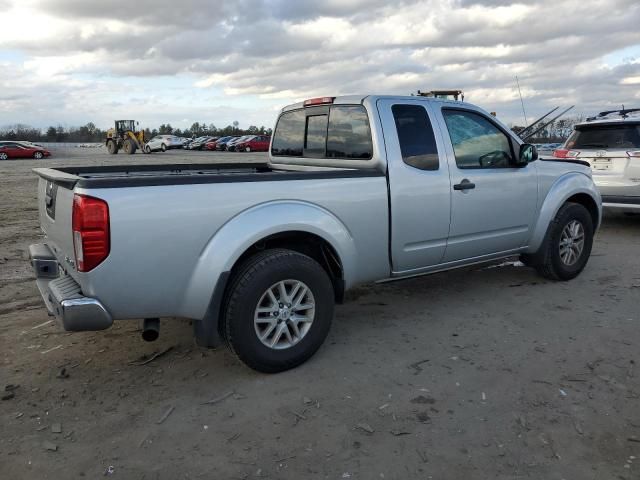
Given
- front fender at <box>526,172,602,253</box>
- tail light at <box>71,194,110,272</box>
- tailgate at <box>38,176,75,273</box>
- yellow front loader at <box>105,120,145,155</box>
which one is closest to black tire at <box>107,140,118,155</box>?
yellow front loader at <box>105,120,145,155</box>

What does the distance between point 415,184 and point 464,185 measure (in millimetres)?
559

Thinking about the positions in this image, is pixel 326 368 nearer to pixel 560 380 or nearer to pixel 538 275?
pixel 560 380

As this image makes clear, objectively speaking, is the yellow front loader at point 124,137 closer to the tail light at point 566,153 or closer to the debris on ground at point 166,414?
the tail light at point 566,153

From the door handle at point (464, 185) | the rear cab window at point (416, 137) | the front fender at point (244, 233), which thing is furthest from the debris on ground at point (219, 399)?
the door handle at point (464, 185)

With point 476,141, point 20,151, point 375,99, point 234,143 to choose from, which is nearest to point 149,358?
point 375,99

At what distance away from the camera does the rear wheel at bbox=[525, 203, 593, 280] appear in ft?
18.1

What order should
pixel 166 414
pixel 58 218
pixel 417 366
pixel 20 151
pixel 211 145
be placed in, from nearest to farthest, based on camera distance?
1. pixel 166 414
2. pixel 58 218
3. pixel 417 366
4. pixel 20 151
5. pixel 211 145

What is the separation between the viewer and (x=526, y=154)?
5.04m

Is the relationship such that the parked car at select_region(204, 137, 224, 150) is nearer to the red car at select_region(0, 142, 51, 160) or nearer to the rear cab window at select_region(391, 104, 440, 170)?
the red car at select_region(0, 142, 51, 160)

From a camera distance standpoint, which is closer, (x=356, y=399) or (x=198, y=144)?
(x=356, y=399)

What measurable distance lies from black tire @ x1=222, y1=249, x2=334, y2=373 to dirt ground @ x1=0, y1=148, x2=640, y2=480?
0.15 metres

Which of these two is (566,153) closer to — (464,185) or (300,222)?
(464,185)

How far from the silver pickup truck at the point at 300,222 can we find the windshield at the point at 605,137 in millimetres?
3152

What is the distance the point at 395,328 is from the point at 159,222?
2269mm
